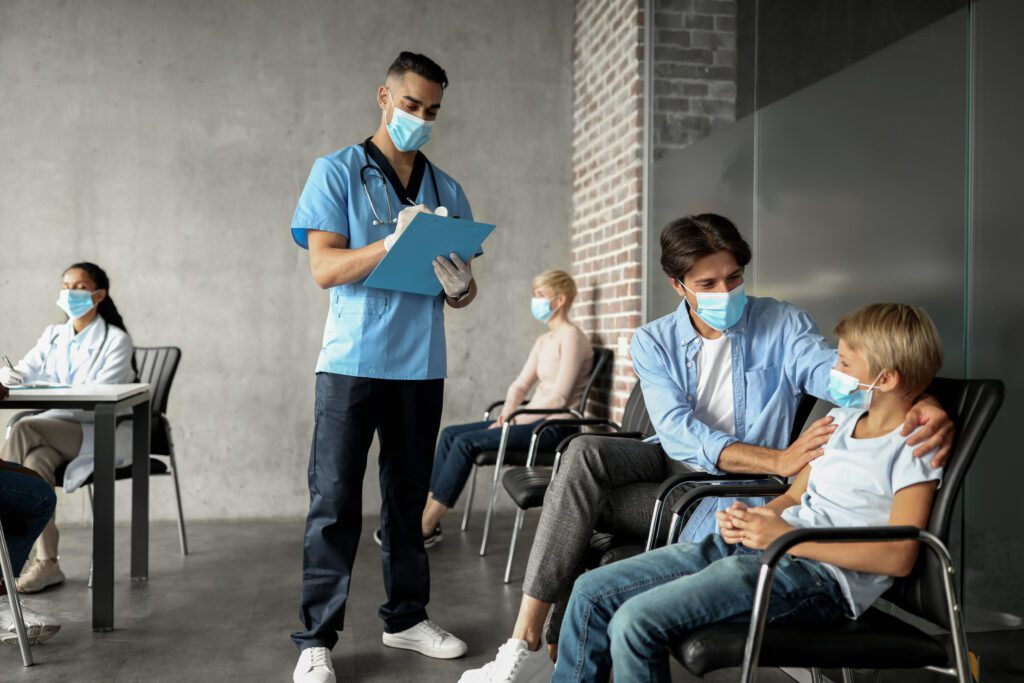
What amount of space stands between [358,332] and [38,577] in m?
1.89

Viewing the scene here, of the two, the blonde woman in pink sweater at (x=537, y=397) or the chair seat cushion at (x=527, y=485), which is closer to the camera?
the chair seat cushion at (x=527, y=485)

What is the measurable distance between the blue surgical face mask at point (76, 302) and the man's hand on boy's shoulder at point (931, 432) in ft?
10.5

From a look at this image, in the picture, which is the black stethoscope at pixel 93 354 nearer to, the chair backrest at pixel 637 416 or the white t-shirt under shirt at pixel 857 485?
the chair backrest at pixel 637 416

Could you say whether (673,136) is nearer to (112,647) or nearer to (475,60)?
(475,60)

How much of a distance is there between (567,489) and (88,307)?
96.0 inches

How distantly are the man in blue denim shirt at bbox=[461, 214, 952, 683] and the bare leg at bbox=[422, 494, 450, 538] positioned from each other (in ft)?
5.91

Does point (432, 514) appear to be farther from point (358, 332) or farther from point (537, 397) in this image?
point (358, 332)

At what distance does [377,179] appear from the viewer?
8.11 feet

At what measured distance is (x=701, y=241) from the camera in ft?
7.18

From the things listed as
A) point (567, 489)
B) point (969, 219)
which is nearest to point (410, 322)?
point (567, 489)

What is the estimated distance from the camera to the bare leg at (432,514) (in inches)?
160

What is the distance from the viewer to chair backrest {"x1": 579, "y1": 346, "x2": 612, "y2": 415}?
417cm

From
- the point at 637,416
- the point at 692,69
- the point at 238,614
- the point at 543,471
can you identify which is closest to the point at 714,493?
the point at 637,416

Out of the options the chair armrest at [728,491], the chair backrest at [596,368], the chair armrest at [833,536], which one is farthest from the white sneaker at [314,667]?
the chair backrest at [596,368]
